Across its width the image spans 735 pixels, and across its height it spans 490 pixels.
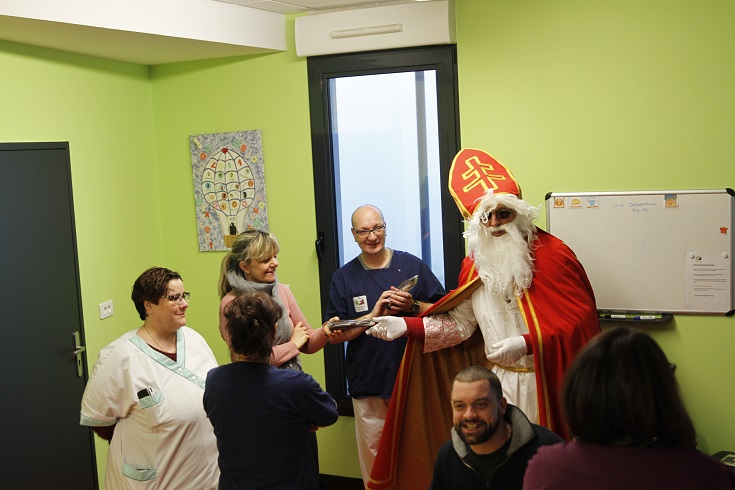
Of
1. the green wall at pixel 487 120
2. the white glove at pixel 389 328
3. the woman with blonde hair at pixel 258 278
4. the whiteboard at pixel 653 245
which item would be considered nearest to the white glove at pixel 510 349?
the white glove at pixel 389 328

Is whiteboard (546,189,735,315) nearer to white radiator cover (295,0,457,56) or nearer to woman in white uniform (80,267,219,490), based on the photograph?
white radiator cover (295,0,457,56)

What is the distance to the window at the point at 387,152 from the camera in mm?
4551

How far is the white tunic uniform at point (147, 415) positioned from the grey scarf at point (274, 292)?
0.51 meters

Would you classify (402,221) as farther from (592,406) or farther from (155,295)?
(592,406)

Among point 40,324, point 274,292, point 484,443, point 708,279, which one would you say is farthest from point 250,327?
point 708,279

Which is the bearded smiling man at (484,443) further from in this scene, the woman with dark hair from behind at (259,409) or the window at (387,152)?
the window at (387,152)

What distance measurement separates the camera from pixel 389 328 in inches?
143

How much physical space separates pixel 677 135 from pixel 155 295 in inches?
104

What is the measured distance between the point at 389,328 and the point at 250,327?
1.04 m

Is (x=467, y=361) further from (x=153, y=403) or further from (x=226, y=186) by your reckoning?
(x=226, y=186)

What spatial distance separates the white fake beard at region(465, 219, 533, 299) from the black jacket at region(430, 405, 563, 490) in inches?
43.5

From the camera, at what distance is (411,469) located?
3775 mm

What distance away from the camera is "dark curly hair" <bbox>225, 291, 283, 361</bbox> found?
2.71 meters

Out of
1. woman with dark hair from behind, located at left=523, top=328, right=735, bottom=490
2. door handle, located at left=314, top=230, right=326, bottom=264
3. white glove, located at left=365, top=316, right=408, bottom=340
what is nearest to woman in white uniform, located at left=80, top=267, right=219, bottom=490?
white glove, located at left=365, top=316, right=408, bottom=340
